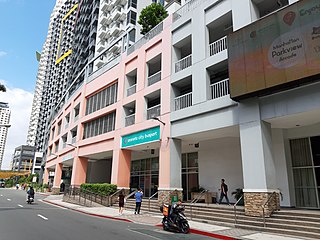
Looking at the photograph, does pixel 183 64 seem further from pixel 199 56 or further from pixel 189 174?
pixel 189 174

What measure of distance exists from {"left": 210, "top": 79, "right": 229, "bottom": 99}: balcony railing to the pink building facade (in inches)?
144

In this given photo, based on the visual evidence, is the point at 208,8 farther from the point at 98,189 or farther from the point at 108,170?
the point at 108,170

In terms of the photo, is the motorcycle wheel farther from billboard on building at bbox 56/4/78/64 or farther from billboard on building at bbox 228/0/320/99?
billboard on building at bbox 56/4/78/64

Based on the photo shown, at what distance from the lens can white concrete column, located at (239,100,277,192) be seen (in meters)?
12.1

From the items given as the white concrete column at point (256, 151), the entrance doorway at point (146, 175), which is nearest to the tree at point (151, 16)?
the entrance doorway at point (146, 175)

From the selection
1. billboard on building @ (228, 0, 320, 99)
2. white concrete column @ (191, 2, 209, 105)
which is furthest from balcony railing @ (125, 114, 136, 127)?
billboard on building @ (228, 0, 320, 99)

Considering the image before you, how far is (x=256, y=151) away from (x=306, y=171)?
417 cm

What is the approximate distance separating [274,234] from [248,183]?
2672 mm

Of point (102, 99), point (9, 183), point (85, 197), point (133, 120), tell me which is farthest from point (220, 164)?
point (9, 183)

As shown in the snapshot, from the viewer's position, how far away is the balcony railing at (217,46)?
658 inches

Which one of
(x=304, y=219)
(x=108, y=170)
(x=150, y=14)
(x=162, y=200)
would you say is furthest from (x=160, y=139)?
(x=108, y=170)

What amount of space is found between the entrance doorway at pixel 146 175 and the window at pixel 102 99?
711 cm

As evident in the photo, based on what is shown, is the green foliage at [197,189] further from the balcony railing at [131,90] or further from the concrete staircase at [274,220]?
the balcony railing at [131,90]

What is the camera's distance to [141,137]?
20828 mm
